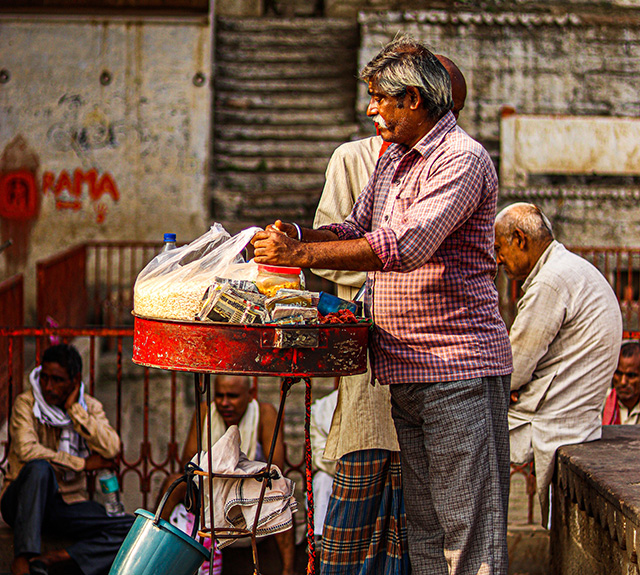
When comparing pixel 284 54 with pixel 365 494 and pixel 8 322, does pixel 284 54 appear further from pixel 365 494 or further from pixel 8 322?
pixel 365 494

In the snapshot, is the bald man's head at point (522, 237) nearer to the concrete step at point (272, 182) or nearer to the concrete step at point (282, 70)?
the concrete step at point (272, 182)

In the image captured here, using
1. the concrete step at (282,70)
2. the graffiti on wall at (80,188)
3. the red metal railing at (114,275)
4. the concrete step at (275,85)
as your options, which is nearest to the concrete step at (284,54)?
the concrete step at (282,70)

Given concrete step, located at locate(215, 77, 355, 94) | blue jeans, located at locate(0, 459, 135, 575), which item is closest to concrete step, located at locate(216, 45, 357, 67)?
concrete step, located at locate(215, 77, 355, 94)

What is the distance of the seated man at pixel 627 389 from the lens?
16.8 feet

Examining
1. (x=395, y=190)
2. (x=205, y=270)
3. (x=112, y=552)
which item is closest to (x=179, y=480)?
(x=205, y=270)

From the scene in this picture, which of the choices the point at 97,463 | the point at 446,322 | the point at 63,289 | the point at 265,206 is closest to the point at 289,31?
the point at 265,206

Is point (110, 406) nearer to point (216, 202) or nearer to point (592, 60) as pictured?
point (216, 202)

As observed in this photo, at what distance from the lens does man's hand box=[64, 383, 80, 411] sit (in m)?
4.70

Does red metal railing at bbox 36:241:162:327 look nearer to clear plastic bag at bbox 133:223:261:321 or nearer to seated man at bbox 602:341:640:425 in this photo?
seated man at bbox 602:341:640:425

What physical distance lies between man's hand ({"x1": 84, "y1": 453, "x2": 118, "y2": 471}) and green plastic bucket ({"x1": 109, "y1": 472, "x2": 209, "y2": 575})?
1887 mm

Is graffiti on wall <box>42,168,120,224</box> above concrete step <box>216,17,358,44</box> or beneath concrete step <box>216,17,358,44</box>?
beneath

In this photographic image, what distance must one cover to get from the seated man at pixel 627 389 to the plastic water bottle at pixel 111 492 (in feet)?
9.79

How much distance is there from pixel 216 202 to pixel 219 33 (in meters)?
2.20

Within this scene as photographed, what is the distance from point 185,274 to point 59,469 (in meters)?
2.40
